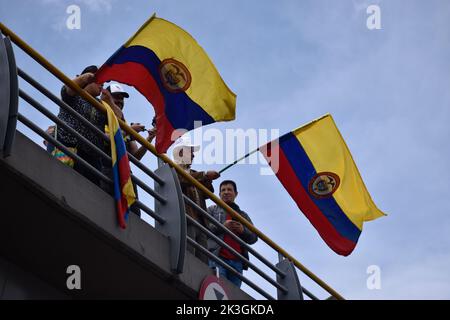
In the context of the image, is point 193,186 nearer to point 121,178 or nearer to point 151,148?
point 151,148

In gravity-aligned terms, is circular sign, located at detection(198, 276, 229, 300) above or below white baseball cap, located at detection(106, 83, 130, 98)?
Answer: below

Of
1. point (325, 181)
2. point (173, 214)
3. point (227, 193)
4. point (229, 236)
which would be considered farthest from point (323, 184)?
point (173, 214)

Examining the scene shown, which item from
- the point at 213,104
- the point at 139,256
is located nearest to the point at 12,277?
the point at 139,256

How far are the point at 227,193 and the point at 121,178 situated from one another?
10.5 ft

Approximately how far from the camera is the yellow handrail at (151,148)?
24.8 ft

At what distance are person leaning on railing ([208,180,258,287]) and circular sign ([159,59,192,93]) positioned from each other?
173 cm

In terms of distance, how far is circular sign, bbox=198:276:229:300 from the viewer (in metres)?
8.48

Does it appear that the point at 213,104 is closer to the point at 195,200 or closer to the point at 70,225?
the point at 195,200

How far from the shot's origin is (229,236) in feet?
32.3

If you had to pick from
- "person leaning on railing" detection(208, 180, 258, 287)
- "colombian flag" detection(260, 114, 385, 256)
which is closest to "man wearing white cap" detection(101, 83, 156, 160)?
"person leaning on railing" detection(208, 180, 258, 287)

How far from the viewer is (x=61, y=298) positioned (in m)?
7.63

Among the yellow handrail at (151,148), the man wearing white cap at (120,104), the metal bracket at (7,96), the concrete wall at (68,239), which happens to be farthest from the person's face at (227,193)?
the metal bracket at (7,96)

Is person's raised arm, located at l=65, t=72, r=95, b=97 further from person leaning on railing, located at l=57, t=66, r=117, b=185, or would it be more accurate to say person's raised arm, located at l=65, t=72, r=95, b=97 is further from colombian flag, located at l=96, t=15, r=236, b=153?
colombian flag, located at l=96, t=15, r=236, b=153
